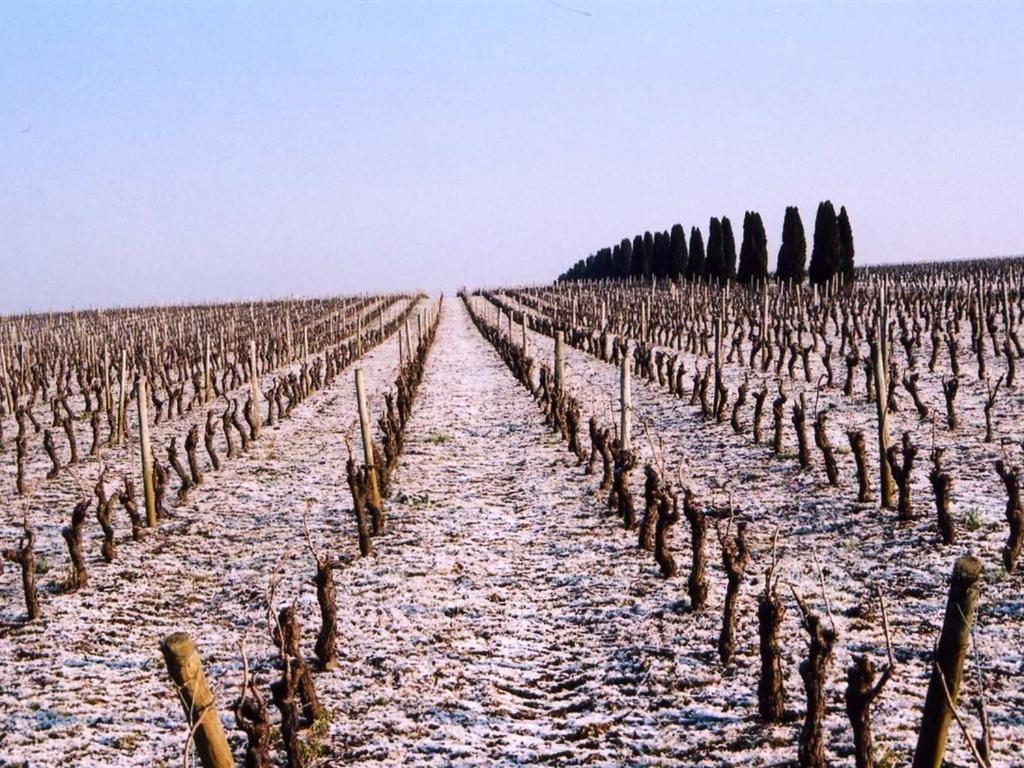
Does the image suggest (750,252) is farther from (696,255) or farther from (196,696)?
(196,696)

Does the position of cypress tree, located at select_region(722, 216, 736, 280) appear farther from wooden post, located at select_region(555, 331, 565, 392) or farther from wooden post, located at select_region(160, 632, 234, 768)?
wooden post, located at select_region(160, 632, 234, 768)

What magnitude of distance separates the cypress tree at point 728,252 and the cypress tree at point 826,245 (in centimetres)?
565

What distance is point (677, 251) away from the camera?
45062 mm

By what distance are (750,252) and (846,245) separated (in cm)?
437

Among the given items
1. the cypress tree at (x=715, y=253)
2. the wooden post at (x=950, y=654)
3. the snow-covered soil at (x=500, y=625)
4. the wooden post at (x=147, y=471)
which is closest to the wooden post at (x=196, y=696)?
the snow-covered soil at (x=500, y=625)

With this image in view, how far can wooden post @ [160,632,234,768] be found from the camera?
259 cm

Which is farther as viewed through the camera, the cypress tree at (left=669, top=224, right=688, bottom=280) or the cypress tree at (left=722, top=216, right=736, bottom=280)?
the cypress tree at (left=669, top=224, right=688, bottom=280)

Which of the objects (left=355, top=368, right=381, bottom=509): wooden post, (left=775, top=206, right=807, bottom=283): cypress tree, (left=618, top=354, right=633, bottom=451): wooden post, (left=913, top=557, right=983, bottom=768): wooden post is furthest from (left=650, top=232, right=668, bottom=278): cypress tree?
(left=913, top=557, right=983, bottom=768): wooden post

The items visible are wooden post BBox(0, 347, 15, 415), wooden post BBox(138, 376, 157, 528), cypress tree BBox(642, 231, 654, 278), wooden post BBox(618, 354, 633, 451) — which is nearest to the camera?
wooden post BBox(138, 376, 157, 528)

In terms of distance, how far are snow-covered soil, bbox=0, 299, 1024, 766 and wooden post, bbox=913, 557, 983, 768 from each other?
0.63 metres

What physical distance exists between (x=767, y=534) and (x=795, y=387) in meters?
8.20

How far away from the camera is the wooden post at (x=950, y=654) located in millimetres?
2684

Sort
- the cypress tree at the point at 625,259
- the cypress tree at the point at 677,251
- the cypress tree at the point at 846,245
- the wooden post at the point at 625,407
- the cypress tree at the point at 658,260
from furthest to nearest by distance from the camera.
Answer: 1. the cypress tree at the point at 625,259
2. the cypress tree at the point at 658,260
3. the cypress tree at the point at 677,251
4. the cypress tree at the point at 846,245
5. the wooden post at the point at 625,407

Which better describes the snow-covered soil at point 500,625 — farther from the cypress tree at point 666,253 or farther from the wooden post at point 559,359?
the cypress tree at point 666,253
